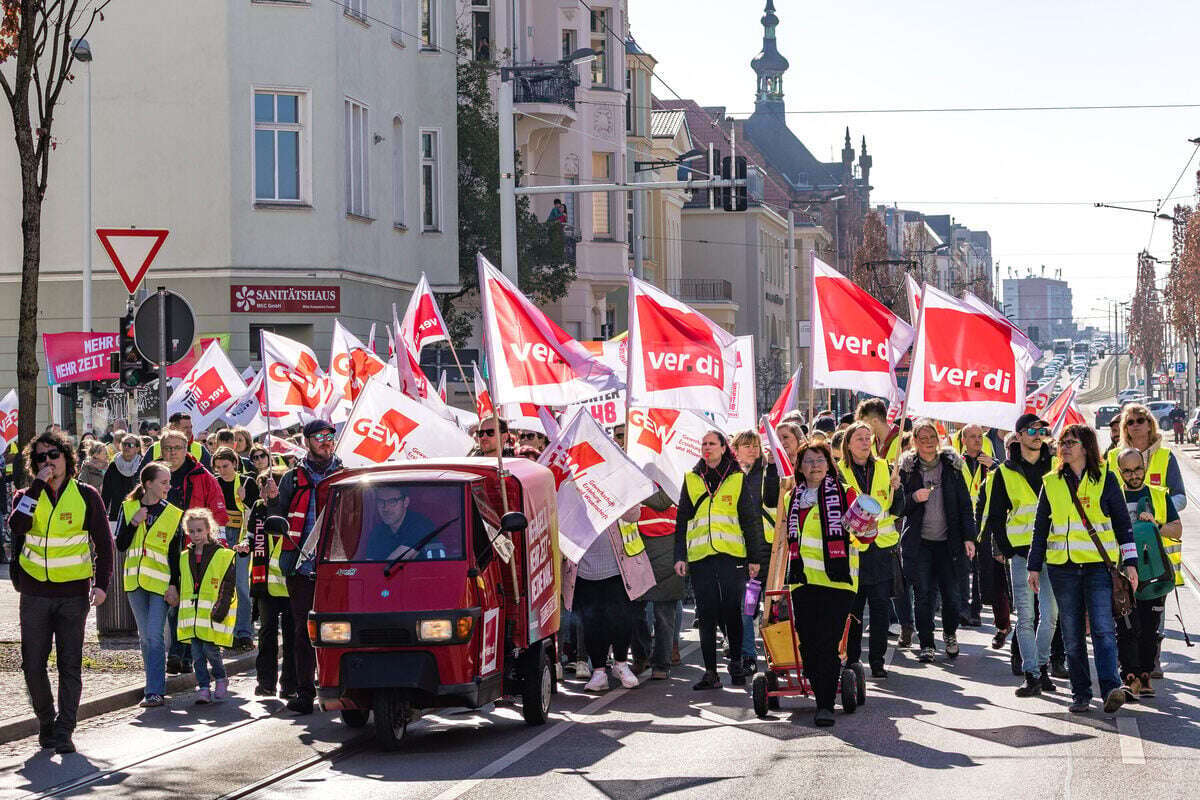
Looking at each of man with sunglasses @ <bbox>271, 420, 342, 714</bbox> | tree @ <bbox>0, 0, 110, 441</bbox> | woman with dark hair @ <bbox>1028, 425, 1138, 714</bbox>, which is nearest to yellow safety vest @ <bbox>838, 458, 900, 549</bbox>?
woman with dark hair @ <bbox>1028, 425, 1138, 714</bbox>

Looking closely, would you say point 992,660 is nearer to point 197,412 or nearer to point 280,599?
point 280,599

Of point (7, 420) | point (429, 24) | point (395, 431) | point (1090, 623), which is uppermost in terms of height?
point (429, 24)

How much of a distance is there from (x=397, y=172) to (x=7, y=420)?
460 inches

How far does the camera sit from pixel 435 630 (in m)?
10.9

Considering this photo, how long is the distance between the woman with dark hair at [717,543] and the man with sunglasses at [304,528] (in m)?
2.62

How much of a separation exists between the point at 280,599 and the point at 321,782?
314 cm

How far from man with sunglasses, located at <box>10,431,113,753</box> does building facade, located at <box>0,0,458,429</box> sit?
19528 mm

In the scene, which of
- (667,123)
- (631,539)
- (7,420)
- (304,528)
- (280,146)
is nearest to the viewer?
(304,528)

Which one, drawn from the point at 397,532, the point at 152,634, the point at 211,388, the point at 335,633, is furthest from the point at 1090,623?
the point at 211,388

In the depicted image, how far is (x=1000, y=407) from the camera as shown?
14.9 metres

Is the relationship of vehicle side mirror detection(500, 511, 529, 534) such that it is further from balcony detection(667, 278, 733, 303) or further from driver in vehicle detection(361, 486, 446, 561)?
balcony detection(667, 278, 733, 303)

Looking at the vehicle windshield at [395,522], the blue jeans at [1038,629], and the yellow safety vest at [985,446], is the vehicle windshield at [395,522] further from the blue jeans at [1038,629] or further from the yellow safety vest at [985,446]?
the yellow safety vest at [985,446]

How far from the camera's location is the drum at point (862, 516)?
1147 centimetres

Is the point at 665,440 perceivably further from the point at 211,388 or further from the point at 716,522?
the point at 211,388
